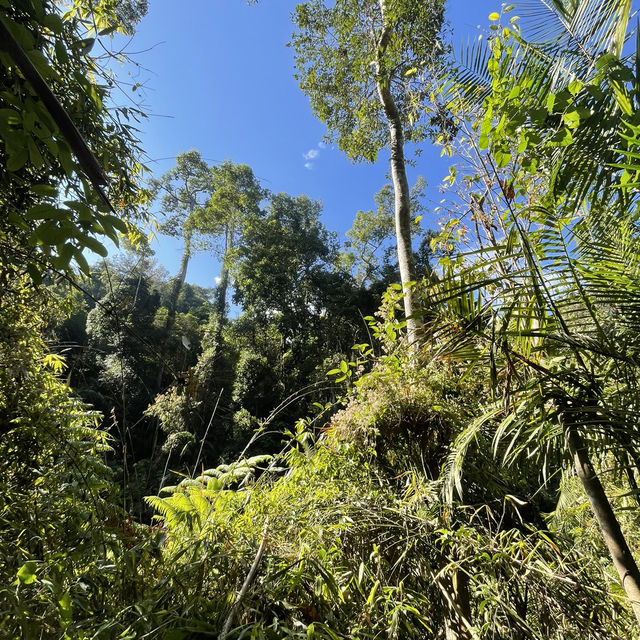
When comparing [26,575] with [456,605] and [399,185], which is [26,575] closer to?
[456,605]

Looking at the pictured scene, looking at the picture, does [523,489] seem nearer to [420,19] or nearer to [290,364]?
[420,19]

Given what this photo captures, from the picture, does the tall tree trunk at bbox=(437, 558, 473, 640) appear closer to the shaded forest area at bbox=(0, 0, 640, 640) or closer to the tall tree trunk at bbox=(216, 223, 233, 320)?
the shaded forest area at bbox=(0, 0, 640, 640)

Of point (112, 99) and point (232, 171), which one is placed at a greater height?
point (232, 171)

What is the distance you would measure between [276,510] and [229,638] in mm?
540

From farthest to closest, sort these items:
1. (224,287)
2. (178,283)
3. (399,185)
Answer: (178,283)
(224,287)
(399,185)

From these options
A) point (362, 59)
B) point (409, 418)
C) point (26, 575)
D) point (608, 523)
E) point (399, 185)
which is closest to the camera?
point (26, 575)

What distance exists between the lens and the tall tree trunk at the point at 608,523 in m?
0.90

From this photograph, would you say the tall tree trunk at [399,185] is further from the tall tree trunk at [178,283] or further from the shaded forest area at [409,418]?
the tall tree trunk at [178,283]

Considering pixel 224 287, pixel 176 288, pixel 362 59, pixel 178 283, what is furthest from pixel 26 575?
pixel 178 283

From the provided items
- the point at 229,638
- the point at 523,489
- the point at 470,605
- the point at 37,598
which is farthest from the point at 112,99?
the point at 523,489

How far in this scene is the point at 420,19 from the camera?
4285 millimetres

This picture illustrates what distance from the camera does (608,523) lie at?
0.95 meters

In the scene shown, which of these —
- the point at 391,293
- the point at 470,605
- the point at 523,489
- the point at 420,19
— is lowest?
the point at 470,605

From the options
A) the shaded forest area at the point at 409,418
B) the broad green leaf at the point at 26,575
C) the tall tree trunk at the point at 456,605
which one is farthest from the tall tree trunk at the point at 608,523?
the broad green leaf at the point at 26,575
